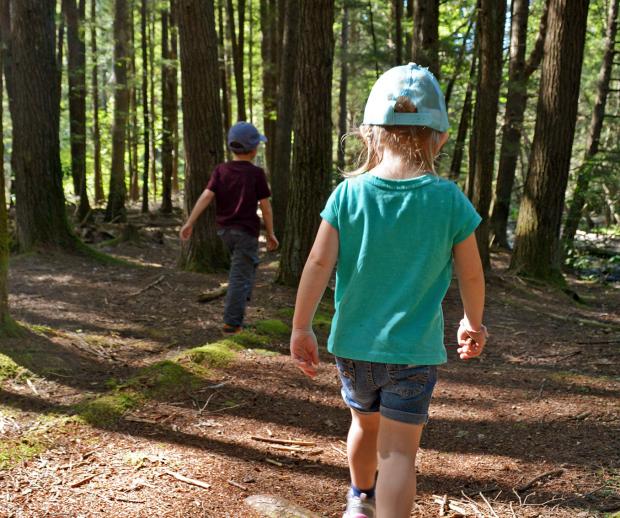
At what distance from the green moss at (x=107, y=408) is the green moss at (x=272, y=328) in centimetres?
228

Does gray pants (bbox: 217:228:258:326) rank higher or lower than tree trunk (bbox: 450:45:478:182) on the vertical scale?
lower

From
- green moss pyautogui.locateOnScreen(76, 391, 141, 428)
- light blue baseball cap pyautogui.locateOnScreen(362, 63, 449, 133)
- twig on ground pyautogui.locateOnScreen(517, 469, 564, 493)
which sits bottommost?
twig on ground pyautogui.locateOnScreen(517, 469, 564, 493)

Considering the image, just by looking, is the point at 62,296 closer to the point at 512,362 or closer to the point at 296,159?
the point at 296,159

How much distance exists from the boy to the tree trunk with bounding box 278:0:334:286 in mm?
1888

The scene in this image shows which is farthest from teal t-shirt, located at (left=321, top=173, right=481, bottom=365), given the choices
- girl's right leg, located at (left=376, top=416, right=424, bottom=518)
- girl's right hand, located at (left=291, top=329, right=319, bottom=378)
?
girl's right leg, located at (left=376, top=416, right=424, bottom=518)

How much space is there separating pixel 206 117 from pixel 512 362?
5766mm

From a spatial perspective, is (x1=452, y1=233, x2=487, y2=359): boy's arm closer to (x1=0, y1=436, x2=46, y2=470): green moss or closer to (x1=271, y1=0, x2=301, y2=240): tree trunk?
(x1=0, y1=436, x2=46, y2=470): green moss

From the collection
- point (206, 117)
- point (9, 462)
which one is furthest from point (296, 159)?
point (9, 462)

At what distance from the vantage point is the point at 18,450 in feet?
11.0

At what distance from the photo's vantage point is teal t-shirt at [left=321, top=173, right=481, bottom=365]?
2451mm

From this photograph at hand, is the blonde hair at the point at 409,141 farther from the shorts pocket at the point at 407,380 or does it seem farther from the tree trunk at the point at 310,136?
the tree trunk at the point at 310,136

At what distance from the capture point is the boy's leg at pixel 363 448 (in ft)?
8.84

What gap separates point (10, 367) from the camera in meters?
4.46

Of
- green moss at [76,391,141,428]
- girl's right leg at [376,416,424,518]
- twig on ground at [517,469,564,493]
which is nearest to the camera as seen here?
girl's right leg at [376,416,424,518]
